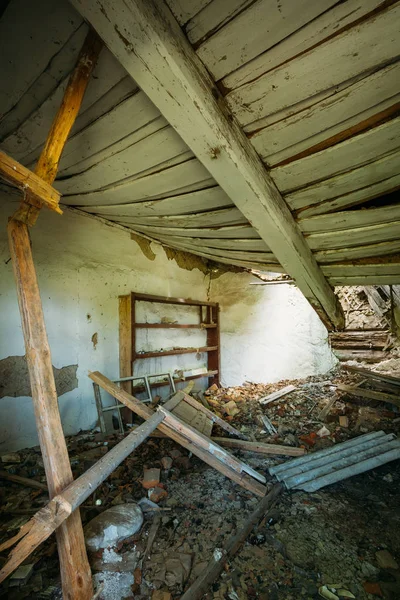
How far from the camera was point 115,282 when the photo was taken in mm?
3529

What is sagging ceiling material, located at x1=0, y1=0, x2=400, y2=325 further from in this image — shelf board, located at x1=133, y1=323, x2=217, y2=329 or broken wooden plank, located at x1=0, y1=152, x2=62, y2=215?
shelf board, located at x1=133, y1=323, x2=217, y2=329

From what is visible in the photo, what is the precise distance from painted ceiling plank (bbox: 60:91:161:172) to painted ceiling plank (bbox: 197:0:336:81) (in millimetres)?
447

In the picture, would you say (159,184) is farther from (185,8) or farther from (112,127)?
(185,8)

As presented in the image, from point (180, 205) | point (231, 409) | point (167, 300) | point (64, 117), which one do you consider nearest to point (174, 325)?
point (167, 300)

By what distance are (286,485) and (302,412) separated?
1766mm

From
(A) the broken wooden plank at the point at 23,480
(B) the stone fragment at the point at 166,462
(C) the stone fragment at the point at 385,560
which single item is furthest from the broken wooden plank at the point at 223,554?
(A) the broken wooden plank at the point at 23,480

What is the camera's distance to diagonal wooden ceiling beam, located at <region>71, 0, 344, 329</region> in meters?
0.94

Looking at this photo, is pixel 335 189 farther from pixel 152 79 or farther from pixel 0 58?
pixel 0 58

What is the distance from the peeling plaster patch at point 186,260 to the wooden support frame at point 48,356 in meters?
3.18

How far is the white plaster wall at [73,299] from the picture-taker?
97.6 inches

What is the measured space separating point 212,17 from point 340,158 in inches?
36.2

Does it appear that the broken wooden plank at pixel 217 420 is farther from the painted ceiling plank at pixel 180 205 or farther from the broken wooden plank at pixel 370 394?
the painted ceiling plank at pixel 180 205

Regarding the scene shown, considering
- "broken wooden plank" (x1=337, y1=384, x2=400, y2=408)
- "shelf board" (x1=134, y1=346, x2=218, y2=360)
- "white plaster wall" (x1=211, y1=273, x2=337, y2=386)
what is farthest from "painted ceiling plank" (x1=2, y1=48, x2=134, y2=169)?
"broken wooden plank" (x1=337, y1=384, x2=400, y2=408)

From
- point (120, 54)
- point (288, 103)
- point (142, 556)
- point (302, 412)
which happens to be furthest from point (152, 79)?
point (302, 412)
